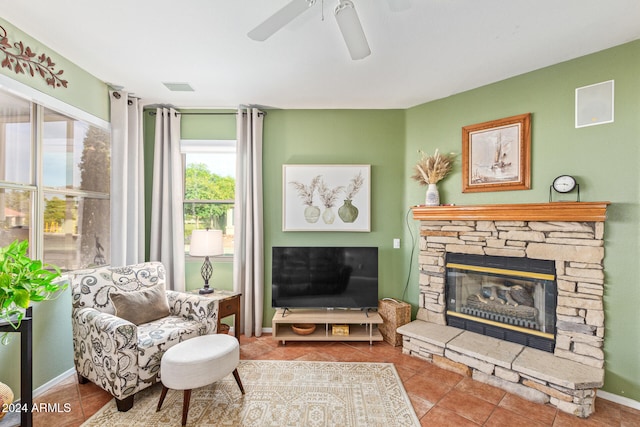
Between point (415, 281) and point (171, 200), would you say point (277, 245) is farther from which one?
point (415, 281)

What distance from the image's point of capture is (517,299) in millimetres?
2596

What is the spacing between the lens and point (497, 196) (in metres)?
2.69

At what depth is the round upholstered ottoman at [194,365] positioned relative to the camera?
5.95 feet

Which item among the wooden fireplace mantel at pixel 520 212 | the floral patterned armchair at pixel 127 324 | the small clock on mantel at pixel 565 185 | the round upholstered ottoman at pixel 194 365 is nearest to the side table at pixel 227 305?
the floral patterned armchair at pixel 127 324

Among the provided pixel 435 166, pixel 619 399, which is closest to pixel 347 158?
pixel 435 166

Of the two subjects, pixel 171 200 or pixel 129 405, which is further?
pixel 171 200

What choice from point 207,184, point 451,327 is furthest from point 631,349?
point 207,184

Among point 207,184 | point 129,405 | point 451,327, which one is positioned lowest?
A: point 129,405

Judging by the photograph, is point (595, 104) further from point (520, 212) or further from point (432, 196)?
point (432, 196)

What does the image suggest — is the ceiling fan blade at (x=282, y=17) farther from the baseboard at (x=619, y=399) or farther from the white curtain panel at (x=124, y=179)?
the baseboard at (x=619, y=399)

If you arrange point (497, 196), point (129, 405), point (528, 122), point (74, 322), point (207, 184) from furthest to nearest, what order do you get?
point (207, 184) < point (497, 196) < point (528, 122) < point (74, 322) < point (129, 405)

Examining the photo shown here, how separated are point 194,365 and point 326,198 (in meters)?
2.07

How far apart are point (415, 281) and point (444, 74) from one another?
2.15 metres

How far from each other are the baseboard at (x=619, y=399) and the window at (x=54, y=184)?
14.9 feet
